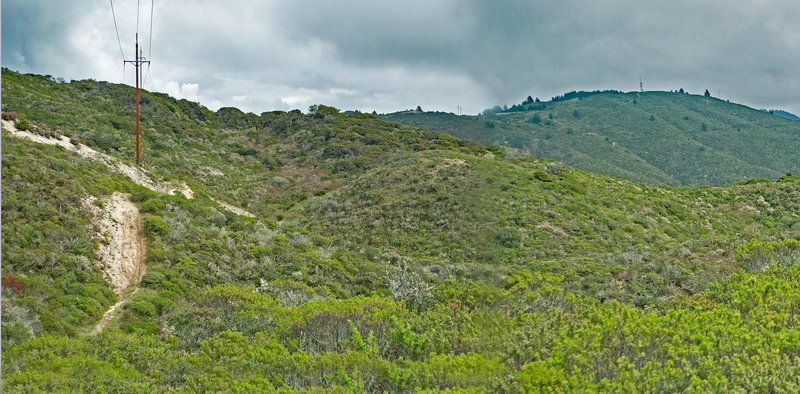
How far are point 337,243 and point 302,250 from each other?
353 cm

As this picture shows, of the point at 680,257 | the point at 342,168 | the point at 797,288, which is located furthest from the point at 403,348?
the point at 342,168

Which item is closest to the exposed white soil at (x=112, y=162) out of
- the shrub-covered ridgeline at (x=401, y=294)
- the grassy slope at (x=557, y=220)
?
the shrub-covered ridgeline at (x=401, y=294)

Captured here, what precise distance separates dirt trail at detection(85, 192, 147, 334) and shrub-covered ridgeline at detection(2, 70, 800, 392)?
297 millimetres

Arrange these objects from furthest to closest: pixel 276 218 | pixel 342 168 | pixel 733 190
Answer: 1. pixel 342 168
2. pixel 733 190
3. pixel 276 218

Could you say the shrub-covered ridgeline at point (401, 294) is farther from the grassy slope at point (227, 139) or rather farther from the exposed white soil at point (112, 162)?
the grassy slope at point (227, 139)

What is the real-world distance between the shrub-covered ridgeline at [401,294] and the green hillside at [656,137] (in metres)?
57.5

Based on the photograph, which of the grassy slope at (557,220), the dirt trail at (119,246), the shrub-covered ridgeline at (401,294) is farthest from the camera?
the grassy slope at (557,220)

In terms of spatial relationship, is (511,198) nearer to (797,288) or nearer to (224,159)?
(797,288)

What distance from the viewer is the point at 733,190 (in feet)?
116

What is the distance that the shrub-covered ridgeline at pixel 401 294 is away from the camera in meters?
4.97

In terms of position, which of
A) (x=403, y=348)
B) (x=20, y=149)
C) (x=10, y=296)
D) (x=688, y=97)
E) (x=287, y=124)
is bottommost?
(x=403, y=348)

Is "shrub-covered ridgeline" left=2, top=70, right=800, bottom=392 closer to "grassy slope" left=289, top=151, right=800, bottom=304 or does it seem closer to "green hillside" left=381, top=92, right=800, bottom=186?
"grassy slope" left=289, top=151, right=800, bottom=304

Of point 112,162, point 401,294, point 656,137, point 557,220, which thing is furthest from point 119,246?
point 656,137

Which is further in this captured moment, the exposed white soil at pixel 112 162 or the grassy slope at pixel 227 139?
the grassy slope at pixel 227 139
